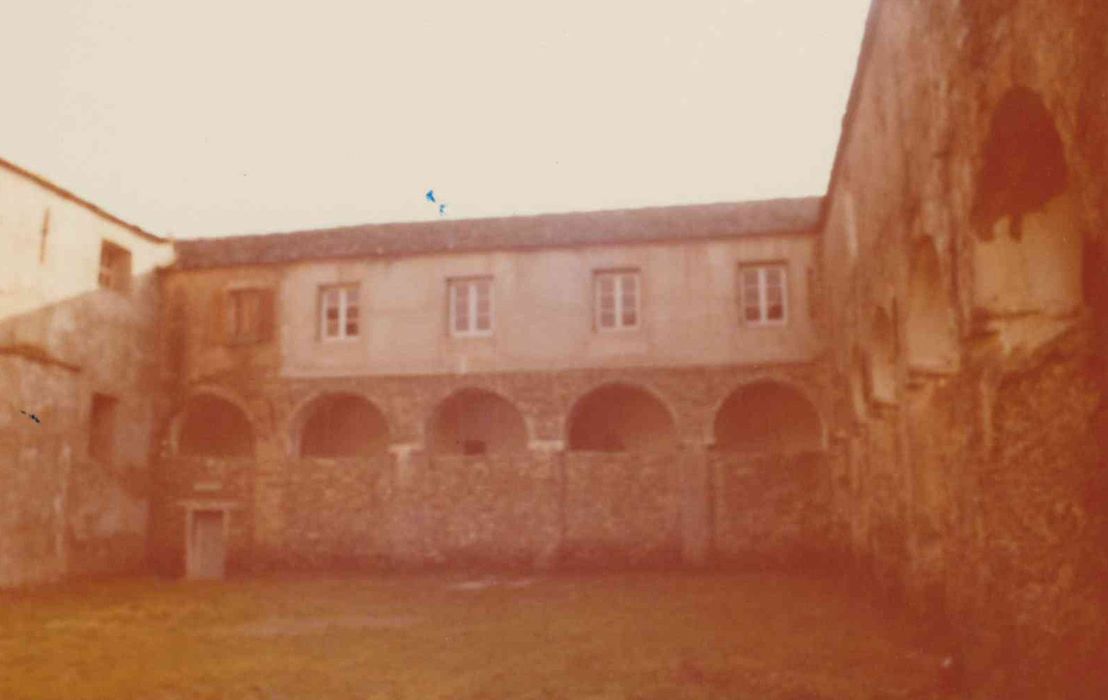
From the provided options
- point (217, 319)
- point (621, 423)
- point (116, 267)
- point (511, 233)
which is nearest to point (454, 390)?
point (511, 233)

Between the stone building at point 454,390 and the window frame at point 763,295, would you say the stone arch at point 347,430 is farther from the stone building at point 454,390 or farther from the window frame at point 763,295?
the window frame at point 763,295

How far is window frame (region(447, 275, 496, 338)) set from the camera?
18156mm

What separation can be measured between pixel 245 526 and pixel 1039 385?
15991 mm

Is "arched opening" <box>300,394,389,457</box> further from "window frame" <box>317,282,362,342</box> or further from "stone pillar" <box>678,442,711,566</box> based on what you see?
"stone pillar" <box>678,442,711,566</box>

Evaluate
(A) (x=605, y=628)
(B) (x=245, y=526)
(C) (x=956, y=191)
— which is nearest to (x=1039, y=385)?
(C) (x=956, y=191)

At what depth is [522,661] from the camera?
8.06 meters

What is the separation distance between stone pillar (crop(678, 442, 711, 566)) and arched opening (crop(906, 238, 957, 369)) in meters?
8.39

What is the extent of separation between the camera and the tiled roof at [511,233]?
696 inches

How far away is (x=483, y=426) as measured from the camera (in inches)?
756

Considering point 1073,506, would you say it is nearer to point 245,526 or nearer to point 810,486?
point 810,486

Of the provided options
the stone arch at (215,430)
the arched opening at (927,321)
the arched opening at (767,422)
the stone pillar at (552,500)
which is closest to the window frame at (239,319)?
the stone arch at (215,430)

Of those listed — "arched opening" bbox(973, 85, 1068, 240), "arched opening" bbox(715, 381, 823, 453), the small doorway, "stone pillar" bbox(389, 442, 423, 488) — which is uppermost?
"arched opening" bbox(973, 85, 1068, 240)

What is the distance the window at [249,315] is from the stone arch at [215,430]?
1.43m

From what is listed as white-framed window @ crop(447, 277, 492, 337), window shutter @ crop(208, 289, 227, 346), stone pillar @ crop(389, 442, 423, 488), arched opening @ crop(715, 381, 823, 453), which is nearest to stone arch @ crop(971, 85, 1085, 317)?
arched opening @ crop(715, 381, 823, 453)
